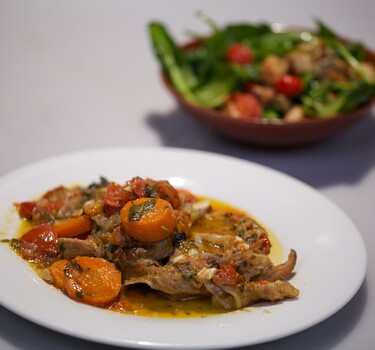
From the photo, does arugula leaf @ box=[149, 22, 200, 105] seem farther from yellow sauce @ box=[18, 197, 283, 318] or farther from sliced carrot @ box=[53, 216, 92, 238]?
yellow sauce @ box=[18, 197, 283, 318]

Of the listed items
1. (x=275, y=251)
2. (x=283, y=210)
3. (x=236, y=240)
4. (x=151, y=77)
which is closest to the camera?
(x=236, y=240)

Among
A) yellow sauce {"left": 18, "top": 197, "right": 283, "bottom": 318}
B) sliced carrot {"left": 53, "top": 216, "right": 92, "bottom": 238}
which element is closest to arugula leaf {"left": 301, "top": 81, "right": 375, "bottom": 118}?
sliced carrot {"left": 53, "top": 216, "right": 92, "bottom": 238}

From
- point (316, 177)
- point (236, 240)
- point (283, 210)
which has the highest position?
point (236, 240)

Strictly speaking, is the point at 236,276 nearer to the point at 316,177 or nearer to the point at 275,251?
the point at 275,251

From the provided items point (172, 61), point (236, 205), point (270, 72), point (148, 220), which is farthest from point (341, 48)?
point (148, 220)

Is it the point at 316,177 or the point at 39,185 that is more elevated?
the point at 39,185

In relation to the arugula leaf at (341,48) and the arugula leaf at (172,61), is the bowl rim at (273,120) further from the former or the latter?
the arugula leaf at (341,48)

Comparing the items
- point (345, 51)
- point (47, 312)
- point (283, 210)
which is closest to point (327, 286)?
point (283, 210)
